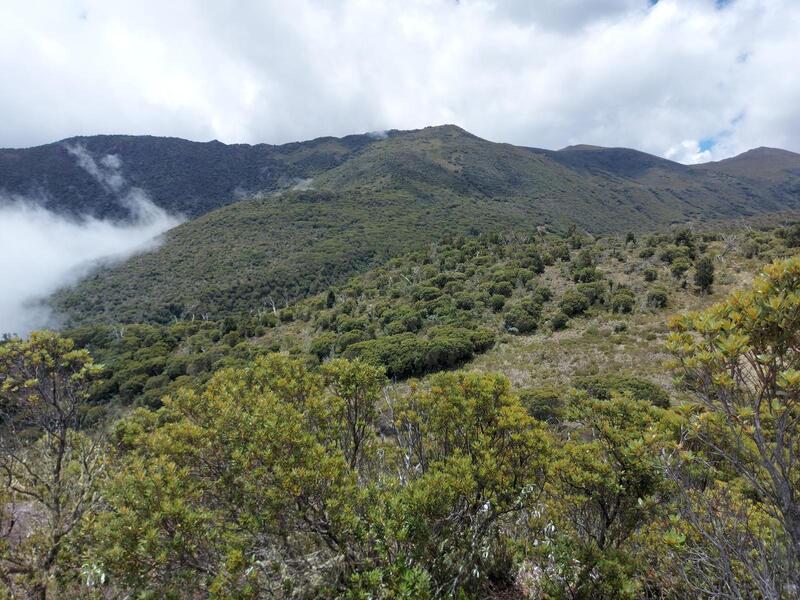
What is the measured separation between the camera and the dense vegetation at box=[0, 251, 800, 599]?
3.07 metres

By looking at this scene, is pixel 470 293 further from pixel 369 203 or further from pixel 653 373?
pixel 369 203

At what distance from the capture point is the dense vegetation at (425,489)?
3070 millimetres

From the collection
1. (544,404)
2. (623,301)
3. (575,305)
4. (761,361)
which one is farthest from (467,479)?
(623,301)

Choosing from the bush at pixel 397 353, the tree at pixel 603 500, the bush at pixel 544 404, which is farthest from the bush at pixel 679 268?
the tree at pixel 603 500

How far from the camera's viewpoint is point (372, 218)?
114062mm

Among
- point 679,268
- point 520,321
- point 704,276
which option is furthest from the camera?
point 679,268

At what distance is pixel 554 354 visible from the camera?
80.5 ft

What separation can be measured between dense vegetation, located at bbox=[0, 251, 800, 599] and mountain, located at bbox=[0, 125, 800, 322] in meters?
70.4

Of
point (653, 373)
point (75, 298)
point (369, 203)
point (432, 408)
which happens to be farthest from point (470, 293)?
point (75, 298)

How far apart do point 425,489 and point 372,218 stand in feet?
372

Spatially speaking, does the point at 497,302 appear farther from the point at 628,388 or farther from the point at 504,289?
the point at 628,388

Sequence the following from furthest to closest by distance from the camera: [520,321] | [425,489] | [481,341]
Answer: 1. [520,321]
2. [481,341]
3. [425,489]

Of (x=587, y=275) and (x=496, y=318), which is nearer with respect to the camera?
(x=496, y=318)

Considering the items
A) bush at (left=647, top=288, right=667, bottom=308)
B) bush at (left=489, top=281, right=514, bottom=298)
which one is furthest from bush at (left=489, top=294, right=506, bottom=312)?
bush at (left=647, top=288, right=667, bottom=308)
